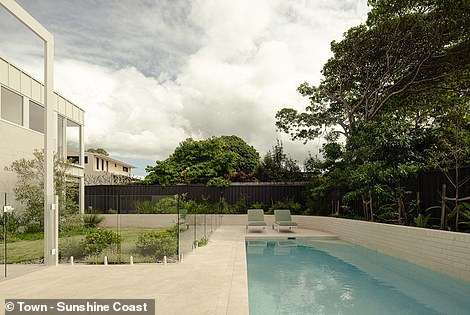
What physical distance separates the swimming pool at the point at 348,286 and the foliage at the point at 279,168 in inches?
402

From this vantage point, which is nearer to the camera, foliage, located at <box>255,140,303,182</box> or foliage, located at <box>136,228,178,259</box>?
foliage, located at <box>136,228,178,259</box>

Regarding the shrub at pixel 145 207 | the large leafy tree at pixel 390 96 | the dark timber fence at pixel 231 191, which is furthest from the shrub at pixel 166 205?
the large leafy tree at pixel 390 96

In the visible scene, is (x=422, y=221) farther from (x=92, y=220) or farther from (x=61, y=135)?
(x=61, y=135)

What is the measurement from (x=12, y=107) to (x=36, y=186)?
Result: 3.36 m

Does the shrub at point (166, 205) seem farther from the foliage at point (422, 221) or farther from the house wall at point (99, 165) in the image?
the house wall at point (99, 165)

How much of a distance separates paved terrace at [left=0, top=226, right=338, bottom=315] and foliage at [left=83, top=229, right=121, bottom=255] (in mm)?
638

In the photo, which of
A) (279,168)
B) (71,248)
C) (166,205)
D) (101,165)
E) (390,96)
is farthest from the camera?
(101,165)

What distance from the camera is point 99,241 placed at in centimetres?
850

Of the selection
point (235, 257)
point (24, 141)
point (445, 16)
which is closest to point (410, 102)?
point (445, 16)

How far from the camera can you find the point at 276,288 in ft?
22.1

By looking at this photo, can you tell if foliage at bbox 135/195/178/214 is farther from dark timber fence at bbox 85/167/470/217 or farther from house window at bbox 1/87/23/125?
house window at bbox 1/87/23/125

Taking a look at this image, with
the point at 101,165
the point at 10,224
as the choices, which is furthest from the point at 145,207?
the point at 101,165

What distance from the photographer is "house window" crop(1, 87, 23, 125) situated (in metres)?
13.8

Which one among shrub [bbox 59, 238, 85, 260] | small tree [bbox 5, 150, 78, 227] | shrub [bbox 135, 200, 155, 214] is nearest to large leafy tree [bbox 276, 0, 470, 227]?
shrub [bbox 135, 200, 155, 214]
